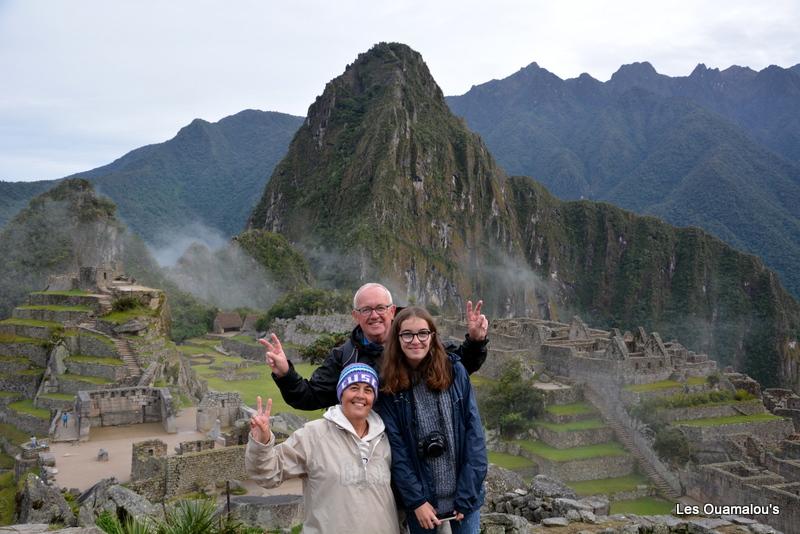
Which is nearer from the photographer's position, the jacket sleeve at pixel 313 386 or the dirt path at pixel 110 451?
the jacket sleeve at pixel 313 386

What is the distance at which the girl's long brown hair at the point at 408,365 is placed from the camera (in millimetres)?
4852

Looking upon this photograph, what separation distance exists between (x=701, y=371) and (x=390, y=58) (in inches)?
5069

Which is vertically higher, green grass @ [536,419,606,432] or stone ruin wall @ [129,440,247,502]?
stone ruin wall @ [129,440,247,502]

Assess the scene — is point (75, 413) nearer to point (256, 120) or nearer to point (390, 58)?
point (390, 58)

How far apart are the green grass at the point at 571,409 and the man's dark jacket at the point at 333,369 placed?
19.9 meters

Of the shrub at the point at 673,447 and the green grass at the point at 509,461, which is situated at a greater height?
the shrub at the point at 673,447

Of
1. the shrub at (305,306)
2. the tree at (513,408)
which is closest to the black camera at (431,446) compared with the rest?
the tree at (513,408)

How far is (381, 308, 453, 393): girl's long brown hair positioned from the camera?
485 centimetres

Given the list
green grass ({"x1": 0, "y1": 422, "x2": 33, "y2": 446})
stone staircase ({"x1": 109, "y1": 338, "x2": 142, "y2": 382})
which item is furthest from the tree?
green grass ({"x1": 0, "y1": 422, "x2": 33, "y2": 446})

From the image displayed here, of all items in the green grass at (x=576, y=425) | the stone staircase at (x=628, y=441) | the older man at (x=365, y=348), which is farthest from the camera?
the green grass at (x=576, y=425)

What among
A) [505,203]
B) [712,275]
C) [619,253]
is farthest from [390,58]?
[712,275]

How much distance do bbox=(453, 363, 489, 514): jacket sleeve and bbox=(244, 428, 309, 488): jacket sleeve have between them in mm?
1309

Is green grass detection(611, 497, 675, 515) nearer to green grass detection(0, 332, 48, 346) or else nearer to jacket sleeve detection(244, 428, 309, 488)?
jacket sleeve detection(244, 428, 309, 488)

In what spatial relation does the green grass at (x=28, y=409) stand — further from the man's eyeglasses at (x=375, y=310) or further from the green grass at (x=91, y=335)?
the man's eyeglasses at (x=375, y=310)
